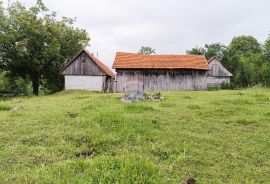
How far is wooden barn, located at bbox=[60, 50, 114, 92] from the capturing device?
4378cm

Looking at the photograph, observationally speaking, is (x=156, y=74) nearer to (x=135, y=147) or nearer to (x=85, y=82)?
(x=85, y=82)

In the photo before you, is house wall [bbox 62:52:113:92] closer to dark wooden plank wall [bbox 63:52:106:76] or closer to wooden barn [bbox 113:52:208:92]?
dark wooden plank wall [bbox 63:52:106:76]

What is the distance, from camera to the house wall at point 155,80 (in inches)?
1619

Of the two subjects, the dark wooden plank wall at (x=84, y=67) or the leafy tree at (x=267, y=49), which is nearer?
the dark wooden plank wall at (x=84, y=67)

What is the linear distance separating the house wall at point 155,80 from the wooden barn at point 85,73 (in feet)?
12.1

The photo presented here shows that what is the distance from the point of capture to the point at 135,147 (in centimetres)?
899

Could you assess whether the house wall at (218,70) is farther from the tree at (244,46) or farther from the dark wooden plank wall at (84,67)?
the tree at (244,46)

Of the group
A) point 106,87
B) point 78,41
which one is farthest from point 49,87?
point 106,87

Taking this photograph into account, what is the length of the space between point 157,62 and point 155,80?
7.46ft

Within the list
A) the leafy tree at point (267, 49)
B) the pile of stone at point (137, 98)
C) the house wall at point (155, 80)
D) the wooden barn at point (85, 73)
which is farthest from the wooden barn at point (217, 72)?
the pile of stone at point (137, 98)

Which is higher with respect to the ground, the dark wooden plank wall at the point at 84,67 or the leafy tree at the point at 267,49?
the leafy tree at the point at 267,49

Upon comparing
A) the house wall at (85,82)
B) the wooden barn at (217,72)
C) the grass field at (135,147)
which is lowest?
the grass field at (135,147)

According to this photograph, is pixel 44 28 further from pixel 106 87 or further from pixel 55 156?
pixel 55 156

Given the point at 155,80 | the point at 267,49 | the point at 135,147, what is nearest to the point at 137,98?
the point at 135,147
